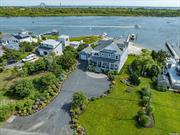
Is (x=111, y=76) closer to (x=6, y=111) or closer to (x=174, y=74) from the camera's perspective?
(x=174, y=74)

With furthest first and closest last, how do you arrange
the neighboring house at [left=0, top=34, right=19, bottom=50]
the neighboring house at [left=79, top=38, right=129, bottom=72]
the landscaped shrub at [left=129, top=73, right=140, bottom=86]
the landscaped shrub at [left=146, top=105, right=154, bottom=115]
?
the neighboring house at [left=0, top=34, right=19, bottom=50], the neighboring house at [left=79, top=38, right=129, bottom=72], the landscaped shrub at [left=129, top=73, right=140, bottom=86], the landscaped shrub at [left=146, top=105, right=154, bottom=115]

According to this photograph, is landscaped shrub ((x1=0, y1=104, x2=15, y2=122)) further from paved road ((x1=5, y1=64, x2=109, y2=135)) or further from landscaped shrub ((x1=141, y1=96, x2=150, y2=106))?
landscaped shrub ((x1=141, y1=96, x2=150, y2=106))

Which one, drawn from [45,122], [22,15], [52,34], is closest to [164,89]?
[45,122]

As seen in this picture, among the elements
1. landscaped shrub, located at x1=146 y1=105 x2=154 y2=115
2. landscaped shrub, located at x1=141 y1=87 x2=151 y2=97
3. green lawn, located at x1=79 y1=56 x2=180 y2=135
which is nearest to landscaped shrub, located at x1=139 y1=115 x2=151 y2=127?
green lawn, located at x1=79 y1=56 x2=180 y2=135

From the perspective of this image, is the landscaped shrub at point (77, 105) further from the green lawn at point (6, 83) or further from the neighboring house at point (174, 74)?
the neighboring house at point (174, 74)

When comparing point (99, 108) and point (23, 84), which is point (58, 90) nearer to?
point (23, 84)

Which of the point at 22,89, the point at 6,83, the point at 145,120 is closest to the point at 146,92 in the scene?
the point at 145,120

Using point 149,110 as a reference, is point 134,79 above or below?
above
